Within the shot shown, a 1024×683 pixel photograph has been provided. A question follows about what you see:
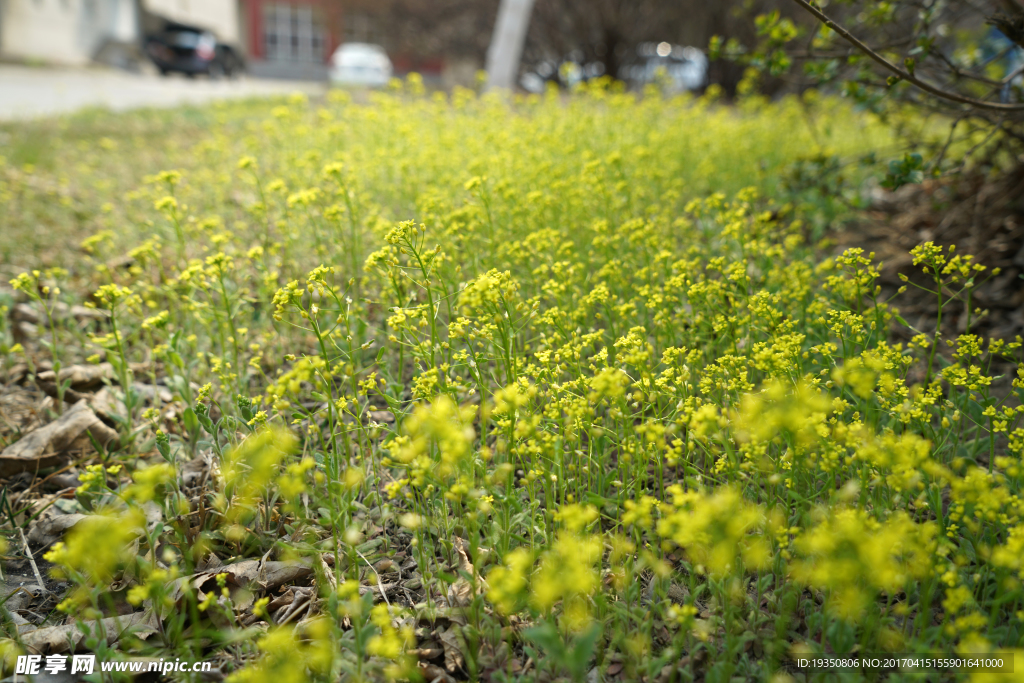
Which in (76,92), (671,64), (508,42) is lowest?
(76,92)

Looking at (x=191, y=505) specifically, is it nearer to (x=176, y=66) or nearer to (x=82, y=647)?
(x=82, y=647)

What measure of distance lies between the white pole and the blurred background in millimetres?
20

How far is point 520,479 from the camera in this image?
5.98 feet

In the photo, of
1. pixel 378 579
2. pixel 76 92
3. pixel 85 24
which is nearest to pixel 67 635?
pixel 378 579

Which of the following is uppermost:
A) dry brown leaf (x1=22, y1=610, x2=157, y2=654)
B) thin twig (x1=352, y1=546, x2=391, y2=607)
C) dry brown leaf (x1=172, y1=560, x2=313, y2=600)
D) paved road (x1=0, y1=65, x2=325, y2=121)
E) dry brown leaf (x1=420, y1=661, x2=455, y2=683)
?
paved road (x1=0, y1=65, x2=325, y2=121)

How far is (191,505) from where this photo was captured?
192cm

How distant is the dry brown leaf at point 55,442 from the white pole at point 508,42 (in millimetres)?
7775

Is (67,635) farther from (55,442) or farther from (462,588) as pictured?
(462,588)

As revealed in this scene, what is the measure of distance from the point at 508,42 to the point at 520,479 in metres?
8.54

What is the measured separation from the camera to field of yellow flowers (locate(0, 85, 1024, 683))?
1294 millimetres

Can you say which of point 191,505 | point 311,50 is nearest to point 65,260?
point 191,505

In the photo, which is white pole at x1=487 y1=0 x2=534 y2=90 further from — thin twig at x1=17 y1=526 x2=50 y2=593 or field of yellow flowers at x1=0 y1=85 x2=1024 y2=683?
thin twig at x1=17 y1=526 x2=50 y2=593

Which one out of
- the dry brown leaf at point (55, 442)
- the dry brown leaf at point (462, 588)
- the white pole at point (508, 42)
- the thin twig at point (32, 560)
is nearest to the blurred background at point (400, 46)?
the white pole at point (508, 42)

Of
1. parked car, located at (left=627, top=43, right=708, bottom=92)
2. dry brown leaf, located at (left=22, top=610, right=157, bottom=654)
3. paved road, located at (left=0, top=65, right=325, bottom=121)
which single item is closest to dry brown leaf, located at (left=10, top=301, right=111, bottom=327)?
dry brown leaf, located at (left=22, top=610, right=157, bottom=654)
